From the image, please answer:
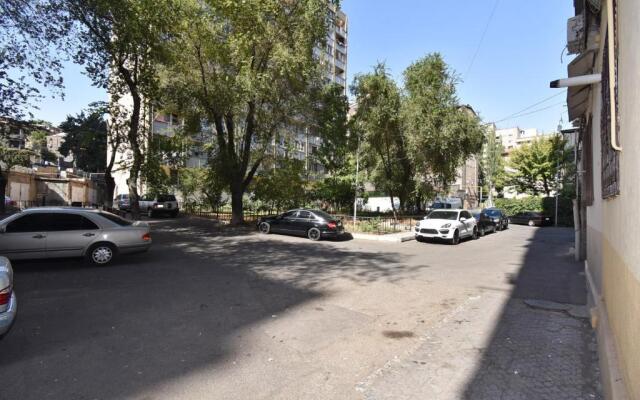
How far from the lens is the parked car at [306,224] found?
18.1 metres

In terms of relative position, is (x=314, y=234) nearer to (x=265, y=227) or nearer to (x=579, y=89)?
(x=265, y=227)

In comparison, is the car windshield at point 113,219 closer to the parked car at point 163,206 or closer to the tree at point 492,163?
the parked car at point 163,206

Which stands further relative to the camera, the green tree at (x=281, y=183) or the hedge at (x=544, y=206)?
the hedge at (x=544, y=206)

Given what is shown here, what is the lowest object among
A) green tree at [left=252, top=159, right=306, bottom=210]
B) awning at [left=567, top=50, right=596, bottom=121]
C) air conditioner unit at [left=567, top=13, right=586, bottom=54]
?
green tree at [left=252, top=159, right=306, bottom=210]

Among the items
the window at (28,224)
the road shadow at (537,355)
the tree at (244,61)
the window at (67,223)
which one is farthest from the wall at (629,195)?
the tree at (244,61)

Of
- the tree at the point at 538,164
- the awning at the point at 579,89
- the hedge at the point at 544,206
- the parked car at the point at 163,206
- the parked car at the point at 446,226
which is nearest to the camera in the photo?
the awning at the point at 579,89

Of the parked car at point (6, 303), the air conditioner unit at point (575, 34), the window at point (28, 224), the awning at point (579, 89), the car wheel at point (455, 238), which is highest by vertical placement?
the air conditioner unit at point (575, 34)

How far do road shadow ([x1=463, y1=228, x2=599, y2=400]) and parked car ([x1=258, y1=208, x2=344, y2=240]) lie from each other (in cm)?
1033

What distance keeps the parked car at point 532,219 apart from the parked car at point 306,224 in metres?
23.5

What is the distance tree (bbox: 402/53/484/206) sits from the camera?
2608 centimetres

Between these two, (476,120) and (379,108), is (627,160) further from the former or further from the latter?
(476,120)

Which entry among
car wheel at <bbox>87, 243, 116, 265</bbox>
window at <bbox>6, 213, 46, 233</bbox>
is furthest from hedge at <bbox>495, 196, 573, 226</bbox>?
window at <bbox>6, 213, 46, 233</bbox>

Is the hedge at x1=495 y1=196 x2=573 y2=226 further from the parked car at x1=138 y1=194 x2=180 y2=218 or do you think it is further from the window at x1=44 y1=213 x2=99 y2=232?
the window at x1=44 y1=213 x2=99 y2=232

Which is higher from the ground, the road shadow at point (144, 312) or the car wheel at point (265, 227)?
the car wheel at point (265, 227)
